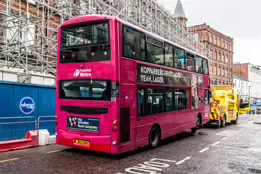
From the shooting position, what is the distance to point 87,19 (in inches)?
314

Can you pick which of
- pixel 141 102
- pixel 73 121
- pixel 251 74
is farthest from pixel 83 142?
pixel 251 74

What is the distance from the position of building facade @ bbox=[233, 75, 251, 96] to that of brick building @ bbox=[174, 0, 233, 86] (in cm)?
261

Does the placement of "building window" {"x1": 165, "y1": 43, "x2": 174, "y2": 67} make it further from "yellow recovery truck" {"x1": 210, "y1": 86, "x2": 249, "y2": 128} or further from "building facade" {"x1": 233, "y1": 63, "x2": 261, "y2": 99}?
"building facade" {"x1": 233, "y1": 63, "x2": 261, "y2": 99}

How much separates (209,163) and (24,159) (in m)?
5.59

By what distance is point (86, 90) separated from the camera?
791 centimetres

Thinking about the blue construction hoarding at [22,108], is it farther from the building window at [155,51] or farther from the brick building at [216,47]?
the brick building at [216,47]

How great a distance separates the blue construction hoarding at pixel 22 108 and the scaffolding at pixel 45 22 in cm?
204

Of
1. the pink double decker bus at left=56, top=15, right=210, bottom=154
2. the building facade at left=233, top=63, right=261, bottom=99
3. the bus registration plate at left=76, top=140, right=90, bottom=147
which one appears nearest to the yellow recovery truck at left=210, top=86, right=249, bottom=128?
the pink double decker bus at left=56, top=15, right=210, bottom=154

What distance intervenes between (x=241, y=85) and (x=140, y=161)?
222ft

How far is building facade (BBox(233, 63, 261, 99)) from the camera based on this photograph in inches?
2977

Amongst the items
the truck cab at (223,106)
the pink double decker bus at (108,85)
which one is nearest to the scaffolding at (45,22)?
the pink double decker bus at (108,85)

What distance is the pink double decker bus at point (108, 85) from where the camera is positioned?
7.53 meters

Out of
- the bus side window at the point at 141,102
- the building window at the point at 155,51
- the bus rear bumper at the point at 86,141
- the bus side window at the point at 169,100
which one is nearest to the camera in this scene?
the bus rear bumper at the point at 86,141

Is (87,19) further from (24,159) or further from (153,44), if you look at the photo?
(24,159)
